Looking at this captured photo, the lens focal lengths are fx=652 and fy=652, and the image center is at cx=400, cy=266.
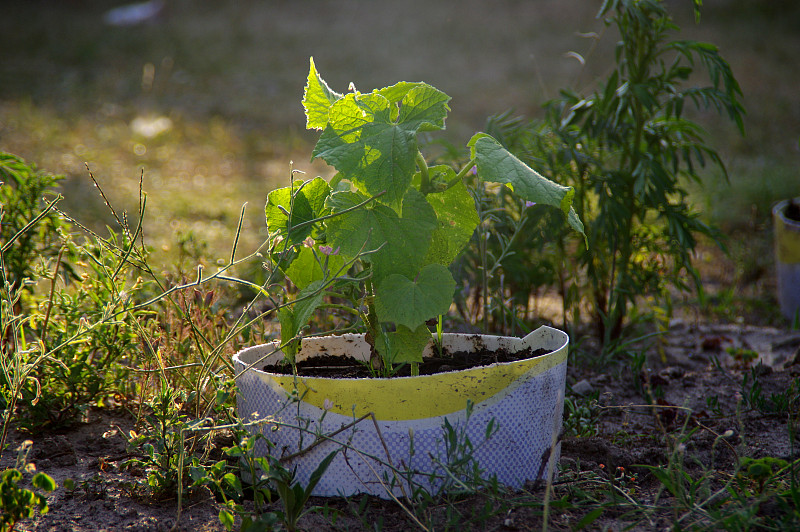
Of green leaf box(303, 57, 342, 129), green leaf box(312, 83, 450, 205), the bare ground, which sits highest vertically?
green leaf box(303, 57, 342, 129)

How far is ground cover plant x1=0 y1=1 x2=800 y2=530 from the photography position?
3.89 ft

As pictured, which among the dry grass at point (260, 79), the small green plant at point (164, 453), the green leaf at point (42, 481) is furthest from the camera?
the dry grass at point (260, 79)

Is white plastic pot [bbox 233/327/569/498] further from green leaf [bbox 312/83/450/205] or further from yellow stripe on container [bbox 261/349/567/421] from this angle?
green leaf [bbox 312/83/450/205]

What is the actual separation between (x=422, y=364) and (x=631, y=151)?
1.25 meters

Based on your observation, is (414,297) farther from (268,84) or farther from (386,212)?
(268,84)

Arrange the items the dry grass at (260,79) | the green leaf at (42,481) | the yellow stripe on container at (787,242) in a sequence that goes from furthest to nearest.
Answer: the dry grass at (260,79)
the yellow stripe on container at (787,242)
the green leaf at (42,481)

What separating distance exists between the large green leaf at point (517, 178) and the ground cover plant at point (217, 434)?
46 cm

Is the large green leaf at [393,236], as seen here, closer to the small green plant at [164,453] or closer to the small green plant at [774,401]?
the small green plant at [164,453]

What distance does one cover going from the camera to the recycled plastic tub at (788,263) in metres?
2.71

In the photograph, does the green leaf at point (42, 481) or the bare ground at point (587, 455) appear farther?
the bare ground at point (587, 455)

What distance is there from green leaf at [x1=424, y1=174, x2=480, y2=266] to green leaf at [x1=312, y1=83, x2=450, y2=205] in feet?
0.52


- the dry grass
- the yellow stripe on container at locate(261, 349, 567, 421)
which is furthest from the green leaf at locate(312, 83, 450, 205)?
the dry grass

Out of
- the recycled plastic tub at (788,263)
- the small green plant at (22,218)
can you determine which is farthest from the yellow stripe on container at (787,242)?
the small green plant at (22,218)

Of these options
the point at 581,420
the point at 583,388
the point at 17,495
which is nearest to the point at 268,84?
the point at 583,388
